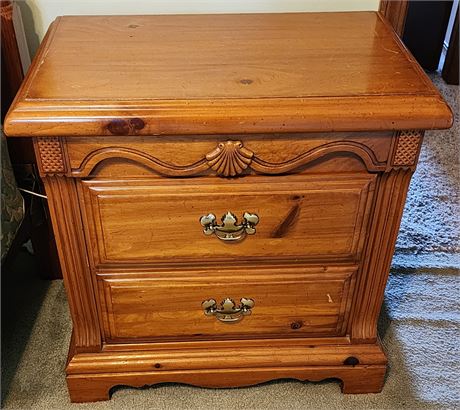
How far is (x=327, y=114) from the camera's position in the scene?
0.90 metres

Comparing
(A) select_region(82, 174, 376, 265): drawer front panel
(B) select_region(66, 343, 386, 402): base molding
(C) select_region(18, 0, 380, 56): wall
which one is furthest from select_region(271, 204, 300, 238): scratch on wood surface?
(C) select_region(18, 0, 380, 56): wall

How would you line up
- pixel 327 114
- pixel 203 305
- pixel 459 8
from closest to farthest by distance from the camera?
pixel 327 114, pixel 203 305, pixel 459 8

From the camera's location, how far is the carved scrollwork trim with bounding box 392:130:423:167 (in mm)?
944

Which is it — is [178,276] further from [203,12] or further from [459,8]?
[459,8]

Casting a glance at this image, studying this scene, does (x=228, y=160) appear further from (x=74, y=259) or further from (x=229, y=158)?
(x=74, y=259)

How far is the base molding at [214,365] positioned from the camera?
3.88 ft

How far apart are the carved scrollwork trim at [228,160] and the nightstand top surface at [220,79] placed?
4 cm

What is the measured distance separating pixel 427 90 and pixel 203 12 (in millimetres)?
541

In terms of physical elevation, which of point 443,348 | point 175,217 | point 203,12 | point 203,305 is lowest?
point 443,348

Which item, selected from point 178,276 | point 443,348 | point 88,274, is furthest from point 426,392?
point 88,274

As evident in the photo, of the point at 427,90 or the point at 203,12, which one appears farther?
the point at 203,12

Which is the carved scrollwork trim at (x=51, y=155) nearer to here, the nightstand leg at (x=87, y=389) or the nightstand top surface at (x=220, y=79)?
the nightstand top surface at (x=220, y=79)

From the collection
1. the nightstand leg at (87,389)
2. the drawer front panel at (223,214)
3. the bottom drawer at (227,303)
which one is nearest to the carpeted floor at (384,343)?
the nightstand leg at (87,389)

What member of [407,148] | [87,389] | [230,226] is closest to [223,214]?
[230,226]
